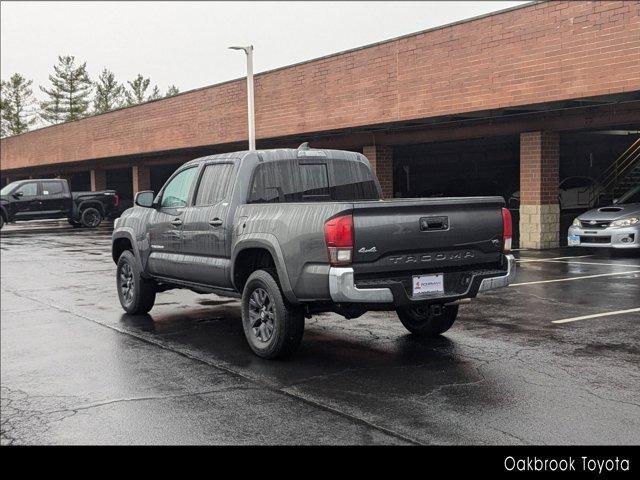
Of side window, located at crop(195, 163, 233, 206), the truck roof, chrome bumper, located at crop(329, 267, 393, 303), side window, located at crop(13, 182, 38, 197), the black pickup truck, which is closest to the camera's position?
chrome bumper, located at crop(329, 267, 393, 303)

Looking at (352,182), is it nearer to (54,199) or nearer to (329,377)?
(329,377)

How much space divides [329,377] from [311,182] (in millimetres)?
2612

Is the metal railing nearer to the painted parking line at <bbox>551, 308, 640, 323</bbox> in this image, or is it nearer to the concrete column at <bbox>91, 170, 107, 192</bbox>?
the painted parking line at <bbox>551, 308, 640, 323</bbox>

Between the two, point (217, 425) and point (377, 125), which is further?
point (377, 125)

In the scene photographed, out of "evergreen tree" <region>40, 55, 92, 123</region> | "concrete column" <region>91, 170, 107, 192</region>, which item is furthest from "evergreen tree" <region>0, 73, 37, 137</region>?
"concrete column" <region>91, 170, 107, 192</region>

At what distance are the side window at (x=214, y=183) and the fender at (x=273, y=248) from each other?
941 millimetres

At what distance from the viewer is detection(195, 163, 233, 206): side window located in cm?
835

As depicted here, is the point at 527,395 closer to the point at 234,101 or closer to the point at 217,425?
the point at 217,425

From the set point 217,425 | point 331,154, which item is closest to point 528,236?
point 331,154

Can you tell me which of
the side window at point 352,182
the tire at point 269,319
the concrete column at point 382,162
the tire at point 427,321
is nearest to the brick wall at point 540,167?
the concrete column at point 382,162

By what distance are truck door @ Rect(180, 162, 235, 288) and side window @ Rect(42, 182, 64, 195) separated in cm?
2595

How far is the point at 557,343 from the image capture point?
307 inches

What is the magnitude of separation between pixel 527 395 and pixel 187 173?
198 inches

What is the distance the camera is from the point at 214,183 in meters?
8.57
